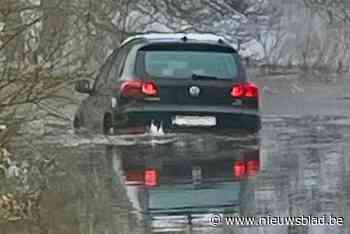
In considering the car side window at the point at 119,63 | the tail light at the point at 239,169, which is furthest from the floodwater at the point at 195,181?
the car side window at the point at 119,63

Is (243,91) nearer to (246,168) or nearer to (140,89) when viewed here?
(140,89)

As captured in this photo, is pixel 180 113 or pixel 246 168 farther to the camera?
pixel 180 113

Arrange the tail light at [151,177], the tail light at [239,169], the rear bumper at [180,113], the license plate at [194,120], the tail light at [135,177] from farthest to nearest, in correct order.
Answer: the license plate at [194,120], the rear bumper at [180,113], the tail light at [239,169], the tail light at [135,177], the tail light at [151,177]

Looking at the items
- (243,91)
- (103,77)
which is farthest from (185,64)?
(103,77)

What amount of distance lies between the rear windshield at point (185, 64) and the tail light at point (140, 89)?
244mm

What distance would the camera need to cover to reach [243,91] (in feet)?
54.2

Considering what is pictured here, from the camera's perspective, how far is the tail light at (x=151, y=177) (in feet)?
39.7

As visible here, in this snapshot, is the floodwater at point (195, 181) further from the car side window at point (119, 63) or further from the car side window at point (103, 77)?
the car side window at point (119, 63)

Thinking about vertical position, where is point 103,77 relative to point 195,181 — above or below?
below

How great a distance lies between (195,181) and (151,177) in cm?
55

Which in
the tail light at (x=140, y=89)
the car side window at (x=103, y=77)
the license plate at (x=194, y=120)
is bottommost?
the license plate at (x=194, y=120)

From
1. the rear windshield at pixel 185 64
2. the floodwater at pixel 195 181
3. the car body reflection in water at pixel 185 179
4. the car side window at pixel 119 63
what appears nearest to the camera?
the floodwater at pixel 195 181

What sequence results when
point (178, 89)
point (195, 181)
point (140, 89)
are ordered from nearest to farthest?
point (195, 181) → point (140, 89) → point (178, 89)

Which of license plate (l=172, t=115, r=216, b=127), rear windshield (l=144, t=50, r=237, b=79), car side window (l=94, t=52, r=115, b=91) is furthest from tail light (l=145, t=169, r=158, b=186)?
car side window (l=94, t=52, r=115, b=91)
